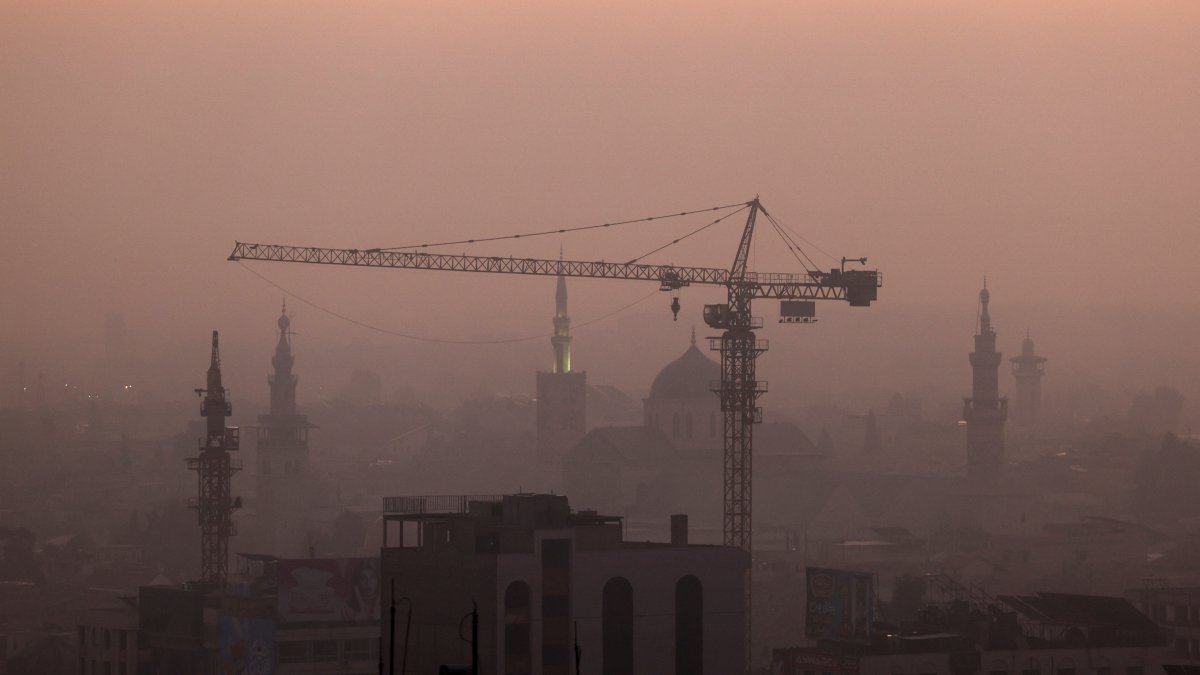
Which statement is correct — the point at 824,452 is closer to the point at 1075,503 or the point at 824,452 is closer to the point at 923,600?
the point at 1075,503

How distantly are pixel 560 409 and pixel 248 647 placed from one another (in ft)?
A: 404

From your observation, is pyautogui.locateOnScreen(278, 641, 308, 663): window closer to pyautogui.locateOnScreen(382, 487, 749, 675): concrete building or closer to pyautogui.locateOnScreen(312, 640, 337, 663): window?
pyautogui.locateOnScreen(312, 640, 337, 663): window

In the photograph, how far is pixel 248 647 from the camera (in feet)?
225

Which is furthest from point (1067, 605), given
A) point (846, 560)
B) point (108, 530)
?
point (108, 530)

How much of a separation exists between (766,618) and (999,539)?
39.5m

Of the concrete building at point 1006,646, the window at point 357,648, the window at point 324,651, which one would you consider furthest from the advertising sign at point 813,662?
the window at point 324,651

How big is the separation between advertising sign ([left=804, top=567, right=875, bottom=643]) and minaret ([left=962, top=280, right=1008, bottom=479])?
8481 cm

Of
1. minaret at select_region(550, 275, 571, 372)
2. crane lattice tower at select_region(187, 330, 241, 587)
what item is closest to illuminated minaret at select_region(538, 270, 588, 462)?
minaret at select_region(550, 275, 571, 372)

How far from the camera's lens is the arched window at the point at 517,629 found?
43.2 metres

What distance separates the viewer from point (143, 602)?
76.1 meters

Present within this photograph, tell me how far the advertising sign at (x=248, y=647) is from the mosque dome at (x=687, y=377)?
97817 mm

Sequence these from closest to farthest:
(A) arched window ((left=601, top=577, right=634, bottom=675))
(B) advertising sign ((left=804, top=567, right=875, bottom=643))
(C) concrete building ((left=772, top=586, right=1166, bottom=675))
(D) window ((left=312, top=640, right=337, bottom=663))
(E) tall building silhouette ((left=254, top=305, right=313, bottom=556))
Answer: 1. (A) arched window ((left=601, top=577, right=634, bottom=675))
2. (C) concrete building ((left=772, top=586, right=1166, bottom=675))
3. (D) window ((left=312, top=640, right=337, bottom=663))
4. (B) advertising sign ((left=804, top=567, right=875, bottom=643))
5. (E) tall building silhouette ((left=254, top=305, right=313, bottom=556))

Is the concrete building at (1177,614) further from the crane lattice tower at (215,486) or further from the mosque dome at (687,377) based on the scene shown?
the mosque dome at (687,377)

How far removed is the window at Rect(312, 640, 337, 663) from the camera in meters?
67.7
